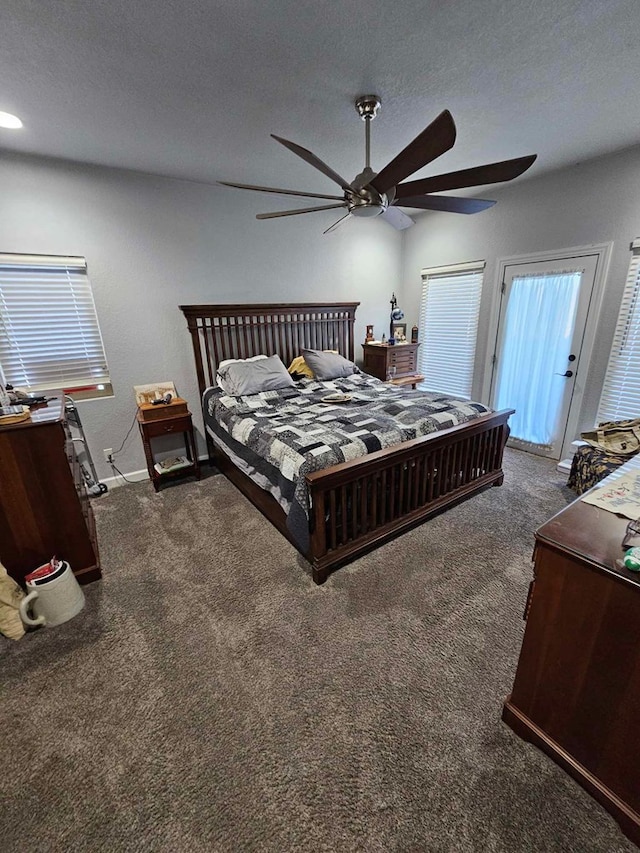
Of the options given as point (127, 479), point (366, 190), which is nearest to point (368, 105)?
point (366, 190)

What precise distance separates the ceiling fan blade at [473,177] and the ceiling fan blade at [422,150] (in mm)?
209

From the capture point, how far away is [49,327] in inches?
114

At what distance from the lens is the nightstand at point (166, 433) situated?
3.09 metres

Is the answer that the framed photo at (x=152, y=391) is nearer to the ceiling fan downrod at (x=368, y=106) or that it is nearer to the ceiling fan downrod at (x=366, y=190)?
the ceiling fan downrod at (x=366, y=190)

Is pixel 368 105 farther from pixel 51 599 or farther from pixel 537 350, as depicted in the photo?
pixel 51 599

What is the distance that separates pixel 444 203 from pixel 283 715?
294 centimetres

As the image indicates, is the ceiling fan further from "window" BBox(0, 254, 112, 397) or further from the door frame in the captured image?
"window" BBox(0, 254, 112, 397)

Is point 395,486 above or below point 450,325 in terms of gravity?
below

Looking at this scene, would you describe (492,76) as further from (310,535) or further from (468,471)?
(310,535)

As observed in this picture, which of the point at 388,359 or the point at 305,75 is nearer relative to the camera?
the point at 305,75

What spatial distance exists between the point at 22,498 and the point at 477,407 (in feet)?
10.4

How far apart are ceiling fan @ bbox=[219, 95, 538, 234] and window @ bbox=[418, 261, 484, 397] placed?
1.97 m

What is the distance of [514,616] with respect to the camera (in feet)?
6.04

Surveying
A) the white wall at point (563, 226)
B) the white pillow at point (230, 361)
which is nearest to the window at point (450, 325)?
the white wall at point (563, 226)
